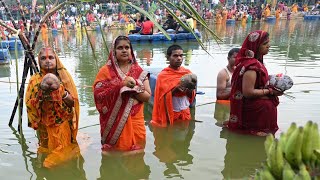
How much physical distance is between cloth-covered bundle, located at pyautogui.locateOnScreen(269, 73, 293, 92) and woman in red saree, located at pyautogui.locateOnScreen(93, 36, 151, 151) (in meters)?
1.44

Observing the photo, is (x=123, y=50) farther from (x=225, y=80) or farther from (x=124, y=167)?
(x=225, y=80)

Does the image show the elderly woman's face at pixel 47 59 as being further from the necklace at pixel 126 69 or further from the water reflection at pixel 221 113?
the water reflection at pixel 221 113

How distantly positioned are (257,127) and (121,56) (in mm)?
1848

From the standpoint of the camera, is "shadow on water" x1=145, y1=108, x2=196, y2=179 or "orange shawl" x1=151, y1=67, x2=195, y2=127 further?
"orange shawl" x1=151, y1=67, x2=195, y2=127

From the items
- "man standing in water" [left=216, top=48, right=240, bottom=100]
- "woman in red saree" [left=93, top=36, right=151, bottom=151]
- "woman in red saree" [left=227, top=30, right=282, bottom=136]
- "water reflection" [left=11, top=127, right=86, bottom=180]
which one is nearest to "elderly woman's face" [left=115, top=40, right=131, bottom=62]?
"woman in red saree" [left=93, top=36, right=151, bottom=151]

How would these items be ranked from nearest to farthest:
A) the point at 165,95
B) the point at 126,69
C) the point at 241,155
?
the point at 126,69
the point at 241,155
the point at 165,95

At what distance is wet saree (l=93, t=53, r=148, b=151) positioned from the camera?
12.3ft

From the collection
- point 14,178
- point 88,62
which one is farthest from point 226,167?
point 88,62

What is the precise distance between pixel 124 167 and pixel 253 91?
5.43ft

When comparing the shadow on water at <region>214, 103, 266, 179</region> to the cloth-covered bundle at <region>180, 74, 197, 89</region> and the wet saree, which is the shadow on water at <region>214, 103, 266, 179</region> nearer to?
the cloth-covered bundle at <region>180, 74, 197, 89</region>

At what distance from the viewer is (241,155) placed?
400cm

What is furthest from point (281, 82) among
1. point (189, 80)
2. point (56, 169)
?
point (56, 169)

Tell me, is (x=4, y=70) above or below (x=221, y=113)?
above

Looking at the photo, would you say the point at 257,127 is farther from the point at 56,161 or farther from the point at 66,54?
the point at 66,54
